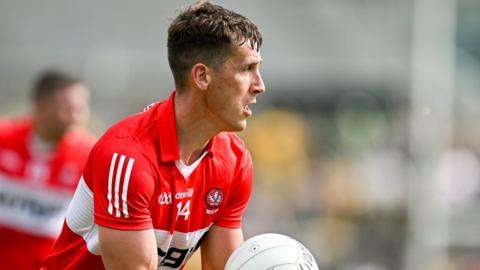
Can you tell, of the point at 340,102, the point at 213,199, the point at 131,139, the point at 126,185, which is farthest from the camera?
the point at 340,102

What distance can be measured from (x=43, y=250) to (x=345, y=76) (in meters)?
7.94

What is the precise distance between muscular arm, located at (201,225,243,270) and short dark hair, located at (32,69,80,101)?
3.03 metres

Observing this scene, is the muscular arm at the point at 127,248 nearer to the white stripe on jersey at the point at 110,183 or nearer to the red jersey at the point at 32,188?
the white stripe on jersey at the point at 110,183

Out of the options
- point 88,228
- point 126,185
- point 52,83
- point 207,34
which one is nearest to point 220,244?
point 88,228

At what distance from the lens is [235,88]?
4.22 m

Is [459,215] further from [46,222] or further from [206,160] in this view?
[206,160]

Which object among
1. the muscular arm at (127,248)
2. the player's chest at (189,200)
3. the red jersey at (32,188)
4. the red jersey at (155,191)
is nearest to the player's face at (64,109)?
the red jersey at (32,188)

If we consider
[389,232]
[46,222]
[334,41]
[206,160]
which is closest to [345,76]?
[334,41]

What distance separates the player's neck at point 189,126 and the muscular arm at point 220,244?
455mm

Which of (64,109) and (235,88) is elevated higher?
(235,88)

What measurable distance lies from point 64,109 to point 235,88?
11.1ft

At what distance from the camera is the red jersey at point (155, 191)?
4090 millimetres

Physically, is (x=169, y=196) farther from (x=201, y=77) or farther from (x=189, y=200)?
(x=201, y=77)

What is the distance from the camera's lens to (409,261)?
1202 cm
